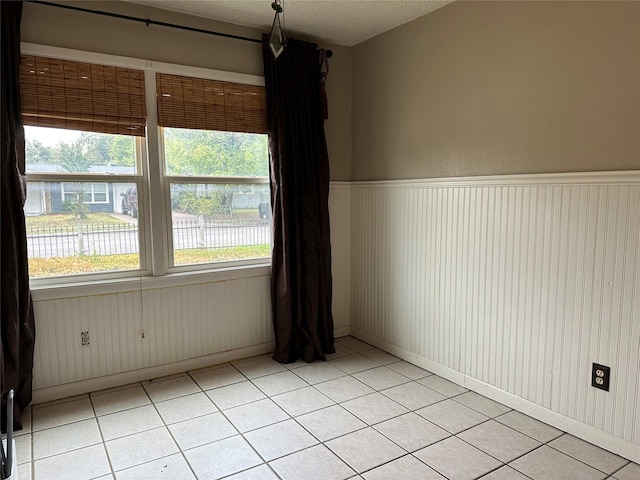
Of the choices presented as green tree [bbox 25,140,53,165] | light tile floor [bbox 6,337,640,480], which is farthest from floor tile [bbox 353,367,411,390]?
green tree [bbox 25,140,53,165]

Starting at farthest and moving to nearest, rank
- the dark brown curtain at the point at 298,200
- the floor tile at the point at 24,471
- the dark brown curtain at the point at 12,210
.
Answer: the dark brown curtain at the point at 298,200 → the dark brown curtain at the point at 12,210 → the floor tile at the point at 24,471

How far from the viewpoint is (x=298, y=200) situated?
3400 mm

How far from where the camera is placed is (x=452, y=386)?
9.70 ft

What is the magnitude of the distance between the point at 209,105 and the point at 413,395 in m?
2.38

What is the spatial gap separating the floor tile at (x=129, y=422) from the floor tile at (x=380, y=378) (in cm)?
134

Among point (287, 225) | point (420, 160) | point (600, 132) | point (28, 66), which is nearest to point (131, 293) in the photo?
point (287, 225)

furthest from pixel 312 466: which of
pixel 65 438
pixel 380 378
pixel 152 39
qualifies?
pixel 152 39

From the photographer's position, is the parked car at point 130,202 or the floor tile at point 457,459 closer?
the floor tile at point 457,459

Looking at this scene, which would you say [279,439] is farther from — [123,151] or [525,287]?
[123,151]

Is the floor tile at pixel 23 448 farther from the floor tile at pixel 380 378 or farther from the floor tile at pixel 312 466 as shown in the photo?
the floor tile at pixel 380 378

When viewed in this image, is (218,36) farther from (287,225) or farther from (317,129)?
(287,225)

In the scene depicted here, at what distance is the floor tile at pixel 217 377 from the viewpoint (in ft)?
9.83

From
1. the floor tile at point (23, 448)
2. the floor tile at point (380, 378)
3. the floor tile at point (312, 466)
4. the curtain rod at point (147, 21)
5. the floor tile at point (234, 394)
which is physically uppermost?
the curtain rod at point (147, 21)

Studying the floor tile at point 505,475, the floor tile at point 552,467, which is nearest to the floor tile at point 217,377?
the floor tile at point 505,475
